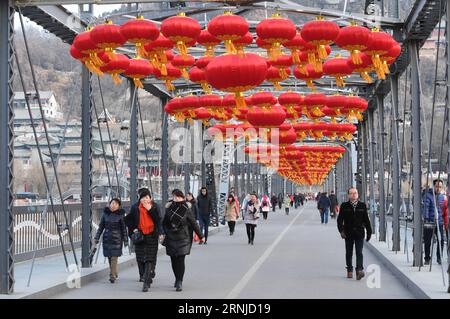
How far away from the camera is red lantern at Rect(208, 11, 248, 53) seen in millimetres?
11344

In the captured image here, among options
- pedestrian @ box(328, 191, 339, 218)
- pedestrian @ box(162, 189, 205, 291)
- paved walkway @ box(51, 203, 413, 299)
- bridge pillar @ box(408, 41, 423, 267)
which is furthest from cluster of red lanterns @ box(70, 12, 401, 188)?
pedestrian @ box(328, 191, 339, 218)

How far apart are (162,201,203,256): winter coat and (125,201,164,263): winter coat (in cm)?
33

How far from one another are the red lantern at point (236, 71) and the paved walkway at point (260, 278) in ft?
12.3

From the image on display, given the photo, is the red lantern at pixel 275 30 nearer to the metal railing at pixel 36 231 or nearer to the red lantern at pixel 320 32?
the red lantern at pixel 320 32

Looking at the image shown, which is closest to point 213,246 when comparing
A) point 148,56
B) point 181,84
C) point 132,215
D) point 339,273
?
point 181,84

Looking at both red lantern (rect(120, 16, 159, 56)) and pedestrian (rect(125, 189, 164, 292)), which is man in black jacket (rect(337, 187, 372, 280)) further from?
red lantern (rect(120, 16, 159, 56))

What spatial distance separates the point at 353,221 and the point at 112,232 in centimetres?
470

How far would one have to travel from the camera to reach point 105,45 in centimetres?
1184

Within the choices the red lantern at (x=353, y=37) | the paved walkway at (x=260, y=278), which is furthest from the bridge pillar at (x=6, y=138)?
the red lantern at (x=353, y=37)

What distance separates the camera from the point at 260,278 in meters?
15.8

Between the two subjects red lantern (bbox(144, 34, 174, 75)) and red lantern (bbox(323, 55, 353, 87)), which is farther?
red lantern (bbox(323, 55, 353, 87))

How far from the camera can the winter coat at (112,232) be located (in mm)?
15227

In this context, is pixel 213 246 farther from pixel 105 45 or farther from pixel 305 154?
pixel 305 154

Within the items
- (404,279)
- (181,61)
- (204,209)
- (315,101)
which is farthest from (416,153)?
(204,209)
